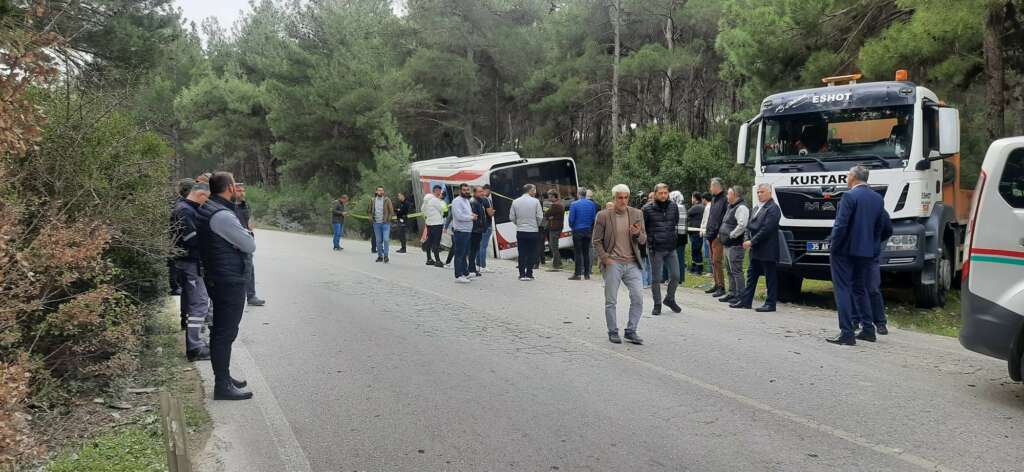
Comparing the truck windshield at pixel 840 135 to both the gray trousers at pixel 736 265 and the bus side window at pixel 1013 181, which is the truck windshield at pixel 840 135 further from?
the bus side window at pixel 1013 181

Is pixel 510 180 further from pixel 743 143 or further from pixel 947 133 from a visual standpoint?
pixel 947 133

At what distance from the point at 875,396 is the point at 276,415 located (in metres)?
4.75

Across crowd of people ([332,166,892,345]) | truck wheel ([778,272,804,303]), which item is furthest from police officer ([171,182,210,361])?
truck wheel ([778,272,804,303])

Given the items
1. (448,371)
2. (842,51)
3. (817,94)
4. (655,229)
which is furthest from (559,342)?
(842,51)

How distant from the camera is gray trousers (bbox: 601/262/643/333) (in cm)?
841

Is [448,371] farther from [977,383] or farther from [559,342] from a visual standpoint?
[977,383]

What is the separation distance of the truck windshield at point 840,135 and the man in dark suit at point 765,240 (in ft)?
3.18

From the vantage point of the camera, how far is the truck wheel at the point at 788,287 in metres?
12.5

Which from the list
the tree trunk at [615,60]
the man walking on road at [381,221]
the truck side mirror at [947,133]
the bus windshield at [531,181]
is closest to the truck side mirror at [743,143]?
the truck side mirror at [947,133]

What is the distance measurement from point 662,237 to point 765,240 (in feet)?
4.86

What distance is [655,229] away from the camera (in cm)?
1059

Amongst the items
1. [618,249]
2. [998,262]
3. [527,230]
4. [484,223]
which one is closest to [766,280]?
[618,249]

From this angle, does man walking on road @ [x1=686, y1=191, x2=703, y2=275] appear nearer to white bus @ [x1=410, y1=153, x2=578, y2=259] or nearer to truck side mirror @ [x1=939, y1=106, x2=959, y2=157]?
white bus @ [x1=410, y1=153, x2=578, y2=259]

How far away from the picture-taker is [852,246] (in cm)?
842
